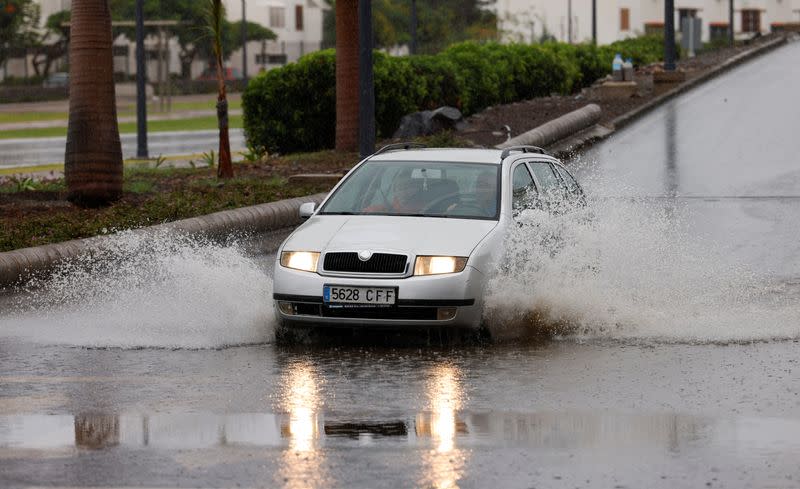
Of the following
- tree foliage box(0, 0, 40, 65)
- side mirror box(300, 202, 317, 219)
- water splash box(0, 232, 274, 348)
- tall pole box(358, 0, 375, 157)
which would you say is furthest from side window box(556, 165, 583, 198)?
tree foliage box(0, 0, 40, 65)

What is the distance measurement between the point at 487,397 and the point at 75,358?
3.14 meters

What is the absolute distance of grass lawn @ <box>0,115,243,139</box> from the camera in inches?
1882

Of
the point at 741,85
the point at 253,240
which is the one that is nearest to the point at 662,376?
the point at 253,240

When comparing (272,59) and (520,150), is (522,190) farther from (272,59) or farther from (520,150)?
(272,59)

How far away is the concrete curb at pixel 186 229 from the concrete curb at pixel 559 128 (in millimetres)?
6758

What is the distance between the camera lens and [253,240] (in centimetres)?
1869


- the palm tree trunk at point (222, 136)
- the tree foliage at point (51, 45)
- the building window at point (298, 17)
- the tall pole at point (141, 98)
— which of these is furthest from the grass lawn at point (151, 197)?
the building window at point (298, 17)

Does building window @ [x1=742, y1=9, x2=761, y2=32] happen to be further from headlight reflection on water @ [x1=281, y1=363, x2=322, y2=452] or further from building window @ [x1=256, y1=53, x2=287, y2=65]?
headlight reflection on water @ [x1=281, y1=363, x2=322, y2=452]

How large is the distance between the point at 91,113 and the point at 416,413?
12.2 metres

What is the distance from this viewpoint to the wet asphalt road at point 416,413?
724 centimetres

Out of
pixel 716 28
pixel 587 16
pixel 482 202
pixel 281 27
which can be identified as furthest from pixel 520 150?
pixel 716 28

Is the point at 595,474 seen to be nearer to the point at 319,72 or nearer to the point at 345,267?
the point at 345,267

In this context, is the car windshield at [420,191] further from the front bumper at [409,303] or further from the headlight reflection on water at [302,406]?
the headlight reflection on water at [302,406]

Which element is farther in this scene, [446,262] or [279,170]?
[279,170]
